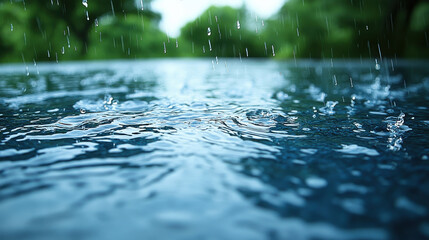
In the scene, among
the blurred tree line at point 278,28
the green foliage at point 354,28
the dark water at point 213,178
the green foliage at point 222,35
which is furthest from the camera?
the green foliage at point 222,35

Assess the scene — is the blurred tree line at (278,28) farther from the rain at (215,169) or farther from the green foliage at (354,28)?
the rain at (215,169)

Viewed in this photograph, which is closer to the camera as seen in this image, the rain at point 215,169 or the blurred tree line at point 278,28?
the rain at point 215,169

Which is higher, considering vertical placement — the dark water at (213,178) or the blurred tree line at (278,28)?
the blurred tree line at (278,28)

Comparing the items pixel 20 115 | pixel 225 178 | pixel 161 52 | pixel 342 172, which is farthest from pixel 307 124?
pixel 161 52

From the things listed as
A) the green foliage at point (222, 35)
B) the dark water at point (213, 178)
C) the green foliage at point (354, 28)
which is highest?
the green foliage at point (222, 35)

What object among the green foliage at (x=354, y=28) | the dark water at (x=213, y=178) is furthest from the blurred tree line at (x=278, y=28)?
the dark water at (x=213, y=178)

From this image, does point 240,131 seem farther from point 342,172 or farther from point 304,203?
point 304,203

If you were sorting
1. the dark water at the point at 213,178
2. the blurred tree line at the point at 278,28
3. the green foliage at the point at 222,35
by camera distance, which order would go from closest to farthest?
1. the dark water at the point at 213,178
2. the blurred tree line at the point at 278,28
3. the green foliage at the point at 222,35

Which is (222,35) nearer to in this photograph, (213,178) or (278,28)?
(278,28)
